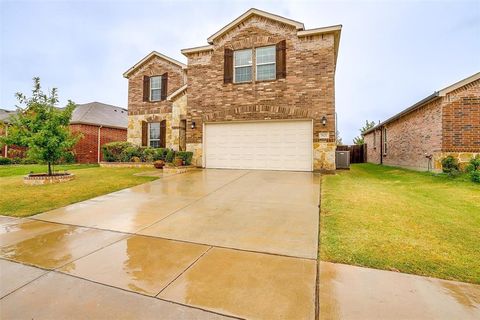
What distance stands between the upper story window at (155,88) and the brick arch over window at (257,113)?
242 inches

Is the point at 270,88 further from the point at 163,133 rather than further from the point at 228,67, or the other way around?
the point at 163,133

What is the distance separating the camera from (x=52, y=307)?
6.64 ft

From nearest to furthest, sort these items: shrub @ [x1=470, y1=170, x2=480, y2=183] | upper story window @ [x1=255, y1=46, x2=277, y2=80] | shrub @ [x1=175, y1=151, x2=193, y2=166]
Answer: shrub @ [x1=470, y1=170, x2=480, y2=183] → upper story window @ [x1=255, y1=46, x2=277, y2=80] → shrub @ [x1=175, y1=151, x2=193, y2=166]

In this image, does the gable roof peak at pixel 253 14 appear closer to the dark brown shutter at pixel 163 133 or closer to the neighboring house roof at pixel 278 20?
the neighboring house roof at pixel 278 20

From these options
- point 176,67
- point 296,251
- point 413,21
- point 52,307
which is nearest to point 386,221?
point 296,251

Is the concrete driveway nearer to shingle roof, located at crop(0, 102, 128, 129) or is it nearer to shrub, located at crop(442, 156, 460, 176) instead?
shrub, located at crop(442, 156, 460, 176)

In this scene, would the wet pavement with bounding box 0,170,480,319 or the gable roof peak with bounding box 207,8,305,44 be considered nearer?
the wet pavement with bounding box 0,170,480,319

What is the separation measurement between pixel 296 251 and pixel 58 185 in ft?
26.9

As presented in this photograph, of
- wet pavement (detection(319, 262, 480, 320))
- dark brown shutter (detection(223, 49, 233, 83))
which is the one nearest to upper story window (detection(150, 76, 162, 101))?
dark brown shutter (detection(223, 49, 233, 83))

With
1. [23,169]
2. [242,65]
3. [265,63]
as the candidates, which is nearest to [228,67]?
[242,65]

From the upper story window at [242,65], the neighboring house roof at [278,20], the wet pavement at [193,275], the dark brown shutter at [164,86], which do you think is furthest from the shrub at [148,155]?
the wet pavement at [193,275]

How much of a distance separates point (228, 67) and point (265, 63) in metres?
1.81

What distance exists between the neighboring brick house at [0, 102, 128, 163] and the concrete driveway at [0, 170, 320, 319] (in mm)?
15951

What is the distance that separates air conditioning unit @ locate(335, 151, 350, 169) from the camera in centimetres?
1152
